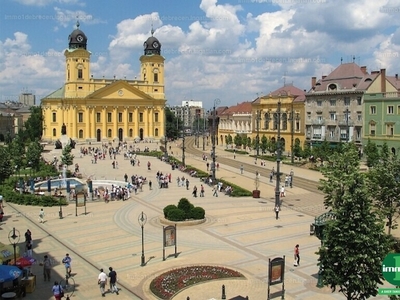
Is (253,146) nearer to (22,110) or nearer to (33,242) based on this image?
(33,242)

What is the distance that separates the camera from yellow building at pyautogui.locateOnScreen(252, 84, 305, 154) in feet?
274

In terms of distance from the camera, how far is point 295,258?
75.2ft

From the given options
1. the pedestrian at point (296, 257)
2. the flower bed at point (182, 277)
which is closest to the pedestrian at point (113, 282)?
the flower bed at point (182, 277)

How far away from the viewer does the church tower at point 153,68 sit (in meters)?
114

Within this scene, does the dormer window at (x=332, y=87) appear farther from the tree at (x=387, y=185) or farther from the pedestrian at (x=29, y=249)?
the pedestrian at (x=29, y=249)

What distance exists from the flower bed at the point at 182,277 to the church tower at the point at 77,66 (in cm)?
8861

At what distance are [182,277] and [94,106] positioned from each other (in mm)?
88931

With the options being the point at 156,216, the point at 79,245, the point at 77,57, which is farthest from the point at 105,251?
the point at 77,57

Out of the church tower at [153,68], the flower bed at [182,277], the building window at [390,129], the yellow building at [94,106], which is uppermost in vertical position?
the church tower at [153,68]

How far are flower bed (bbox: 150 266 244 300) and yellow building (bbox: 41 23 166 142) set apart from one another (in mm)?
86628

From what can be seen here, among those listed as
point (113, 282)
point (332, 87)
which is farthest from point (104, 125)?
point (113, 282)

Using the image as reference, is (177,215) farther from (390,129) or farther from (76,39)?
(76,39)

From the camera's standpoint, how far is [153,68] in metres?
114

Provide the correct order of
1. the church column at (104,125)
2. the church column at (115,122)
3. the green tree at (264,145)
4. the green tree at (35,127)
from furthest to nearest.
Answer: the green tree at (35,127), the church column at (115,122), the church column at (104,125), the green tree at (264,145)
